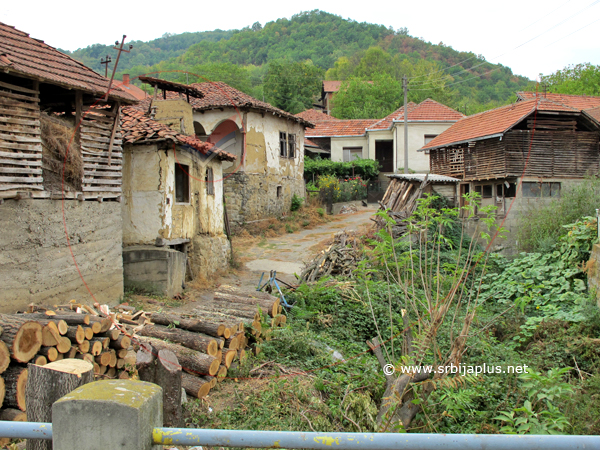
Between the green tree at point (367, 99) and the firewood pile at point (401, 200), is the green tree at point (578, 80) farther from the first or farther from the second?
the firewood pile at point (401, 200)

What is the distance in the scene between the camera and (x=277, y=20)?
101312 mm

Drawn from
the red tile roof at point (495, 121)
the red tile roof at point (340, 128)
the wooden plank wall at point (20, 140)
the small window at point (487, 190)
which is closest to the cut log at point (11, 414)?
the wooden plank wall at point (20, 140)

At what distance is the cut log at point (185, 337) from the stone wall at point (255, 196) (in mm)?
13628

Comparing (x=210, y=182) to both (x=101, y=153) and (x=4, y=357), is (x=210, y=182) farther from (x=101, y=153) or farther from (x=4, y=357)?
(x=4, y=357)

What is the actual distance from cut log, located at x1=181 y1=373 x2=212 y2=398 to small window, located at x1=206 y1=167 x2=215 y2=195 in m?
9.62

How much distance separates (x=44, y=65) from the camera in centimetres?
909

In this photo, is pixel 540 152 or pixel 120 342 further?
pixel 540 152

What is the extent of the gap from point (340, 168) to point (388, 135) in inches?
248

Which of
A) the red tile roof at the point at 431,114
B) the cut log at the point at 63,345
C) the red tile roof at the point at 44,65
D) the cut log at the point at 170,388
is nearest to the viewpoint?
the cut log at the point at 170,388

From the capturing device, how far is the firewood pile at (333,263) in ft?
43.1

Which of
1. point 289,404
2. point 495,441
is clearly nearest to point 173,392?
point 289,404

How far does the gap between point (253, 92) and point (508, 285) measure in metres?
45.0

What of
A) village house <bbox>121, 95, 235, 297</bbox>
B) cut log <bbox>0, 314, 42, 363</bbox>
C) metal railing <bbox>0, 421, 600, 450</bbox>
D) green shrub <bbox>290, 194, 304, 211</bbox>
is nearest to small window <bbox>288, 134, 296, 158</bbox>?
green shrub <bbox>290, 194, 304, 211</bbox>

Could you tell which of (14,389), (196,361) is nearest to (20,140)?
(14,389)
